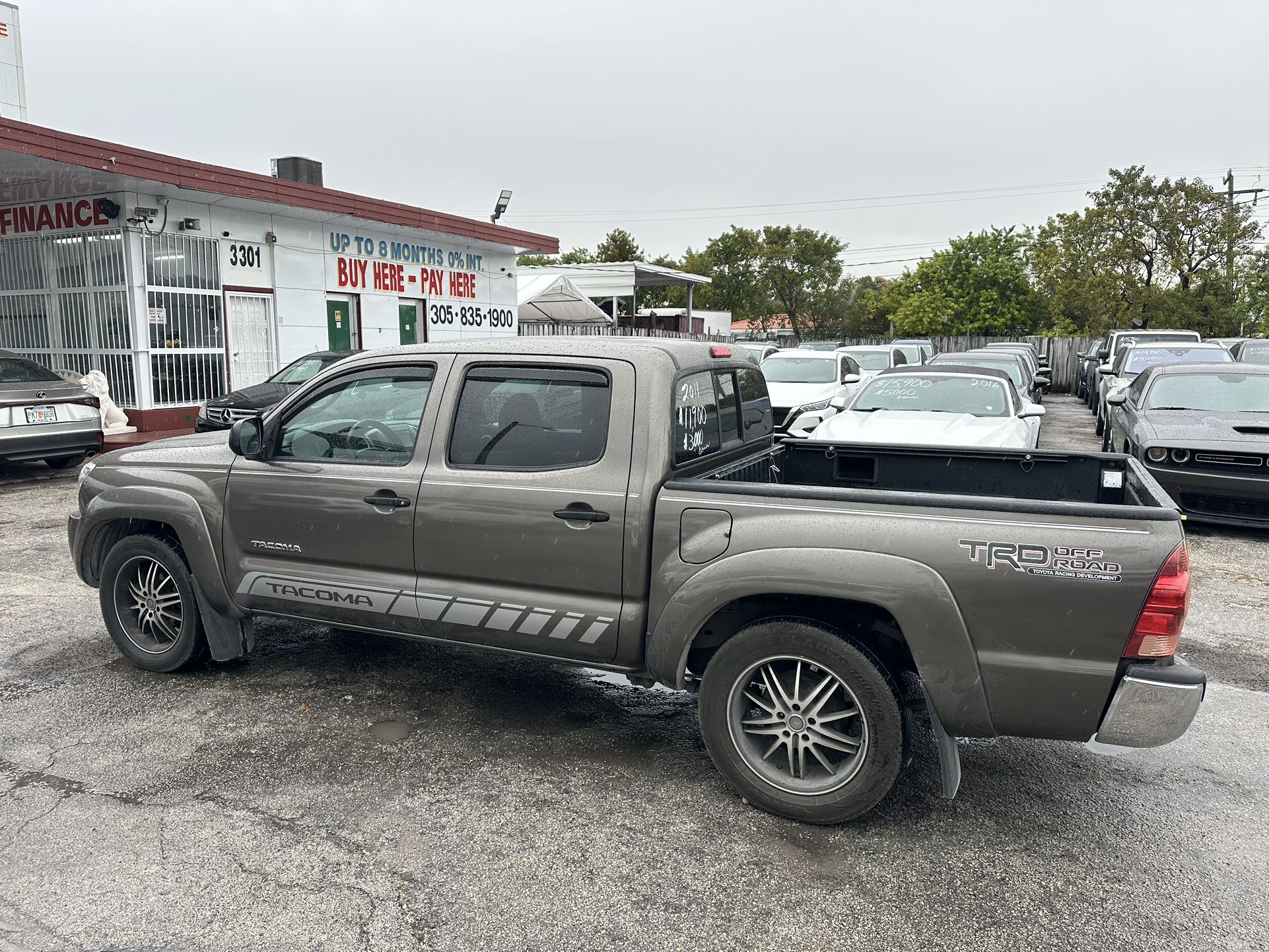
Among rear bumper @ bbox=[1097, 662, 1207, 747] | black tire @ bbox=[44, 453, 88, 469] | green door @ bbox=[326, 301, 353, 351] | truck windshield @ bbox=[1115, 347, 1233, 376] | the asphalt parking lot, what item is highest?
green door @ bbox=[326, 301, 353, 351]

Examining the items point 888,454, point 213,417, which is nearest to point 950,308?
point 213,417

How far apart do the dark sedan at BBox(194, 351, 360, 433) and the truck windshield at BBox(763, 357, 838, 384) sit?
23.9 feet

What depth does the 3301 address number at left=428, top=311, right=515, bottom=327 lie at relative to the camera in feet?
70.9

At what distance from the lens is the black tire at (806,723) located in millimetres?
3490

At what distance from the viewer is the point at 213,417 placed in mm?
13273

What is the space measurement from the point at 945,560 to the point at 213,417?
40.0 feet

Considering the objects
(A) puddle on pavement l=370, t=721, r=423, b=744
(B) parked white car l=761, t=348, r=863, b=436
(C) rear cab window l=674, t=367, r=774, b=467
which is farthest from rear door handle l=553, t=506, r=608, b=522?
(B) parked white car l=761, t=348, r=863, b=436

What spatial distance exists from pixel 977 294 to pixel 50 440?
45192 mm

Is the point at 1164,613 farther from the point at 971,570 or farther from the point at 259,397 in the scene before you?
the point at 259,397

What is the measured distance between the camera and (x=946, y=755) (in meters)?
3.51

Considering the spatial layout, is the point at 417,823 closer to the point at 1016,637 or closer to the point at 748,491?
the point at 748,491

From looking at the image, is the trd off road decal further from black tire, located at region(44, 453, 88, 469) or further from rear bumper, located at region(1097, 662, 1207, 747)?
black tire, located at region(44, 453, 88, 469)

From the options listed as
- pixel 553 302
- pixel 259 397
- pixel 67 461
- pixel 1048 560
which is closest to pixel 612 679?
pixel 1048 560

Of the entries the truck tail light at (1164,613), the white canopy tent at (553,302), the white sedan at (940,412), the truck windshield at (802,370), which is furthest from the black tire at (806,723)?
the white canopy tent at (553,302)
